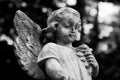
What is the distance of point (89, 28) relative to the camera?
11.7 meters

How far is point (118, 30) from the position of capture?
1115cm

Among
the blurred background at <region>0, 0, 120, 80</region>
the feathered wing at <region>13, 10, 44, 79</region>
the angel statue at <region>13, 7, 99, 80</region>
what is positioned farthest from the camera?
the blurred background at <region>0, 0, 120, 80</region>

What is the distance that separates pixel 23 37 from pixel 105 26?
635cm

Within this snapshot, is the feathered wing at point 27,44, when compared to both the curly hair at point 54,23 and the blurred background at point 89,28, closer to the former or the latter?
the curly hair at point 54,23

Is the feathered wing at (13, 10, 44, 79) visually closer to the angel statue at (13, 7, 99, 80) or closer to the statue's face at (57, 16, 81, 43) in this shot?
the angel statue at (13, 7, 99, 80)

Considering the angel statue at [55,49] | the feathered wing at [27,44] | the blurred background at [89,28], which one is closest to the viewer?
the angel statue at [55,49]

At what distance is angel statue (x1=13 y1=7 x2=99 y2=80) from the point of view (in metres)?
5.42

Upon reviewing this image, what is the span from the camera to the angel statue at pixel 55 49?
213 inches

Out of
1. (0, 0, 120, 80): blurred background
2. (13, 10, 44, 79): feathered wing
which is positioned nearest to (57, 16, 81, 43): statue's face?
(13, 10, 44, 79): feathered wing

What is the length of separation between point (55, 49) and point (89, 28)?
248 inches

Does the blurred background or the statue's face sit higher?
the statue's face

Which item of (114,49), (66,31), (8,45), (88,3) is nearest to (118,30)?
(114,49)

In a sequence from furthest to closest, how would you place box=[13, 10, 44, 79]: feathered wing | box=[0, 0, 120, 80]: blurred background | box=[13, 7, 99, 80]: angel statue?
box=[0, 0, 120, 80]: blurred background
box=[13, 10, 44, 79]: feathered wing
box=[13, 7, 99, 80]: angel statue

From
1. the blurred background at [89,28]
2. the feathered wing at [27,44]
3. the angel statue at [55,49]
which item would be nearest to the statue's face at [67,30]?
the angel statue at [55,49]
